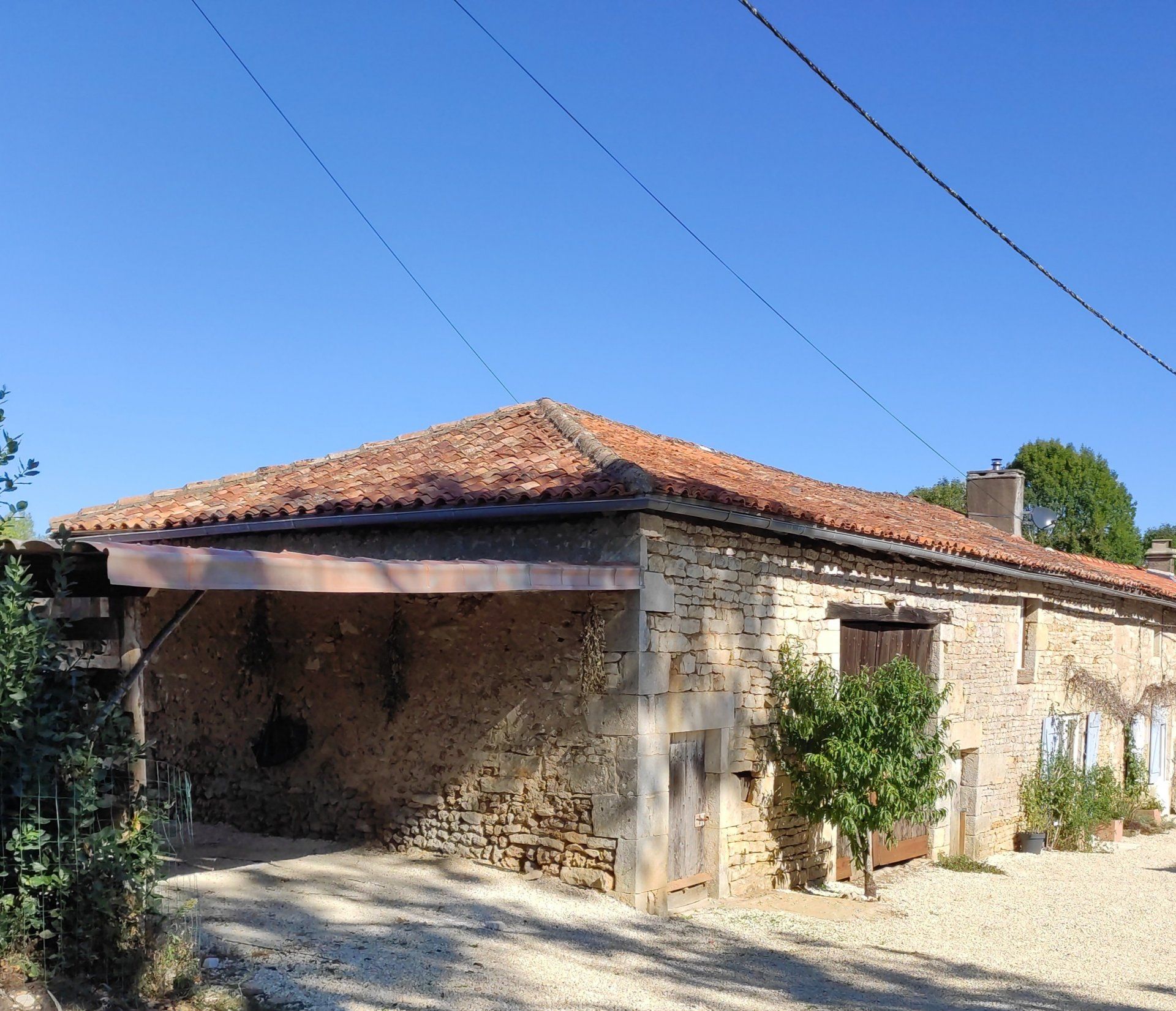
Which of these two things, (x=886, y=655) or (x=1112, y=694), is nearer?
(x=886, y=655)

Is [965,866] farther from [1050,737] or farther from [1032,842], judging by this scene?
[1050,737]

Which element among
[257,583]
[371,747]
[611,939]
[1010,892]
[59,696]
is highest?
[257,583]

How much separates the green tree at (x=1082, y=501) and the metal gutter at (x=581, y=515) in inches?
1032

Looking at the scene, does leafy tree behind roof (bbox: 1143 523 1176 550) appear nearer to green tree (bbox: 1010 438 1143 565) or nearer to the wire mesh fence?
green tree (bbox: 1010 438 1143 565)

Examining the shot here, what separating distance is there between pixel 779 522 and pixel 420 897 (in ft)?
12.3

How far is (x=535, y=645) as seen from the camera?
788 cm

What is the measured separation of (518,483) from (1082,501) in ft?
104

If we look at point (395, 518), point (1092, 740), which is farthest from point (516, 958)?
point (1092, 740)

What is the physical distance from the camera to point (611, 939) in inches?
269

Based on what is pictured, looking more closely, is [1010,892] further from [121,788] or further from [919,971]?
[121,788]

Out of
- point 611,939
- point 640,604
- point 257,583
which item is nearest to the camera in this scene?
point 257,583

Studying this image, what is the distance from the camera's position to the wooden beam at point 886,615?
9.70 m

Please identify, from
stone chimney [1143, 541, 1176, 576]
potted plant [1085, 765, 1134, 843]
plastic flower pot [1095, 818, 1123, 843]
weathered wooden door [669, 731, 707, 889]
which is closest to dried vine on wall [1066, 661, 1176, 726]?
potted plant [1085, 765, 1134, 843]

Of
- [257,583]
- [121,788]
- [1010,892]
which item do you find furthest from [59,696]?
[1010,892]
